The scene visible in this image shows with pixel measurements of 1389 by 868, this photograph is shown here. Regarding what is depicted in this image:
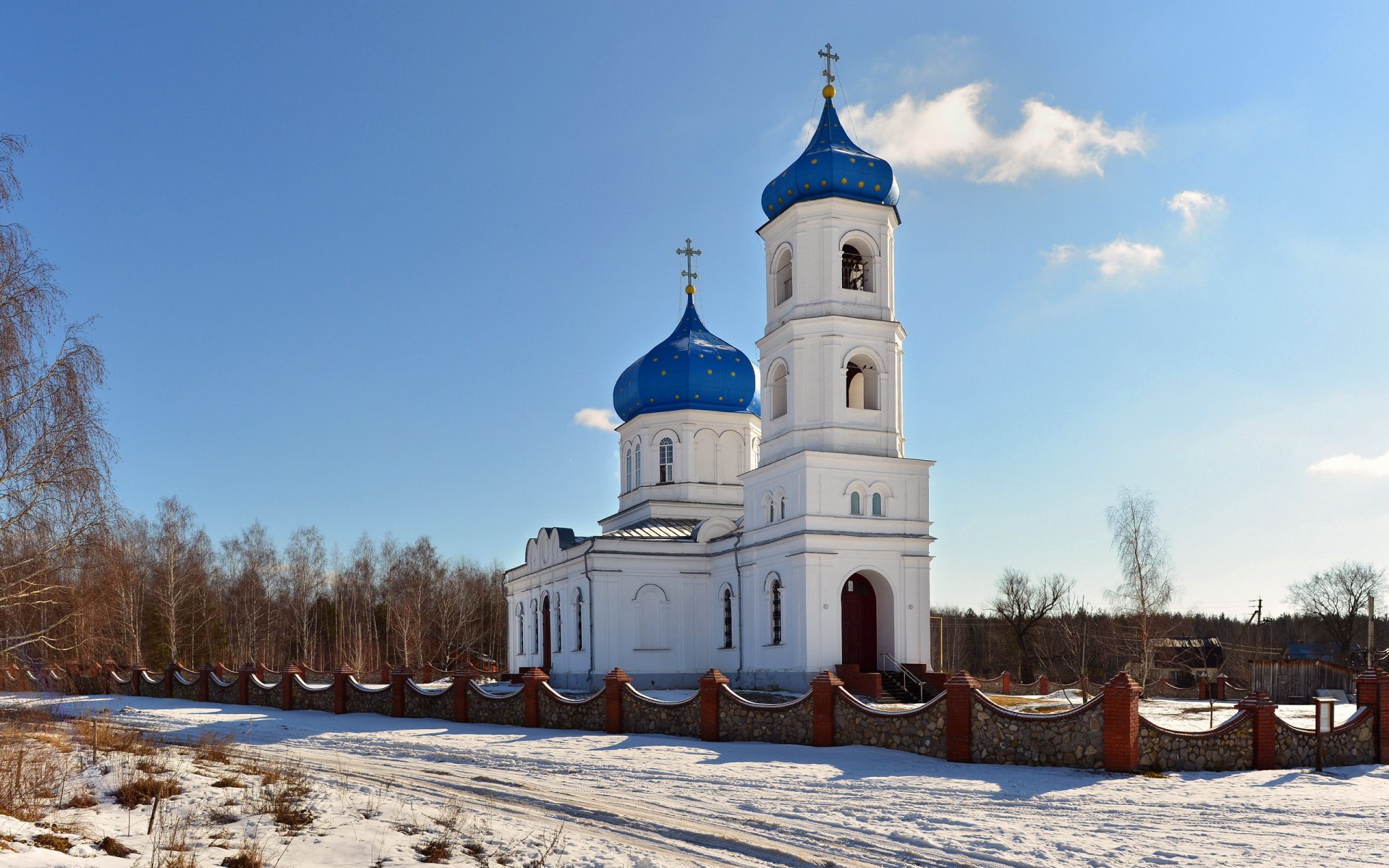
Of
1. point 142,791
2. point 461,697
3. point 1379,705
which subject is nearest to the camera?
point 142,791

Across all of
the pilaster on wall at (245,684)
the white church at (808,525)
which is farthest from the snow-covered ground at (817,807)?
the pilaster on wall at (245,684)

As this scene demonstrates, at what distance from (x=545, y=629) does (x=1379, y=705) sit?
24.0 m

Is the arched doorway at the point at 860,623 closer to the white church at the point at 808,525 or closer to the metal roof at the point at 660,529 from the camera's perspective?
the white church at the point at 808,525

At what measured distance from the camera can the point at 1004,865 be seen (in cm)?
1044

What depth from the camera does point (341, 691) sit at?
2645 cm

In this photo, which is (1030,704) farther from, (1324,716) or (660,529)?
(660,529)

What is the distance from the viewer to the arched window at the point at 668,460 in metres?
36.8

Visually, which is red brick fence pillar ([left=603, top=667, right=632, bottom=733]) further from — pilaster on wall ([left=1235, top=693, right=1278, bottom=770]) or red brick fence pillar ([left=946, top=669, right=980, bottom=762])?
pilaster on wall ([left=1235, top=693, right=1278, bottom=770])

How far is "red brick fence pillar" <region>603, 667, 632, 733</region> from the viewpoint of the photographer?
21234mm

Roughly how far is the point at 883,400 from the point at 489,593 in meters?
45.2

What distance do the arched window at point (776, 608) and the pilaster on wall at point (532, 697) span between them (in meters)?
7.47

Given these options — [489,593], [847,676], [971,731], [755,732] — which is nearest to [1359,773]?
[971,731]

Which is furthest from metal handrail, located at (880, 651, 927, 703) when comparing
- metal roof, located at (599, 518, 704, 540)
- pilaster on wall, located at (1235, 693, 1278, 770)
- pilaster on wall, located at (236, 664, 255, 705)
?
pilaster on wall, located at (236, 664, 255, 705)

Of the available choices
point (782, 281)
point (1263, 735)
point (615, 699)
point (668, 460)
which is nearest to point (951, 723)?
point (1263, 735)
